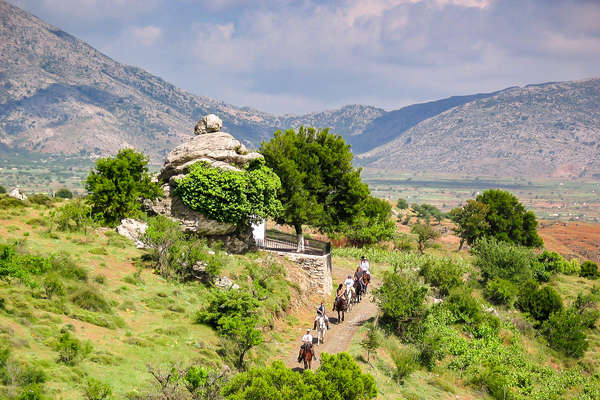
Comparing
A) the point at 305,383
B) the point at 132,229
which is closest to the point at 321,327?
the point at 305,383

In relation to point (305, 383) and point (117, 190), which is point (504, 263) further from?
point (305, 383)

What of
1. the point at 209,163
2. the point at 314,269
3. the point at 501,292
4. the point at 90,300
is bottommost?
the point at 501,292

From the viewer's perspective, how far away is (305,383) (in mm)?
12594

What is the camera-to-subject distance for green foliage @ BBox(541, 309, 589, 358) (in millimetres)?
31500

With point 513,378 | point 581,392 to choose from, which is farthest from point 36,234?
point 581,392

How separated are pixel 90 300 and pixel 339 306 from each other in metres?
14.2

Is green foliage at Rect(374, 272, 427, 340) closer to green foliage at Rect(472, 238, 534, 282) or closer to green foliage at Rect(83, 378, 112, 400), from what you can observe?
green foliage at Rect(83, 378, 112, 400)

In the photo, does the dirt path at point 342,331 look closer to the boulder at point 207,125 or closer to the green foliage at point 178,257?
the green foliage at point 178,257

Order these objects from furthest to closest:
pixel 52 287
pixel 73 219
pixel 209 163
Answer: pixel 209 163 < pixel 73 219 < pixel 52 287

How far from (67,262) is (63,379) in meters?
9.85

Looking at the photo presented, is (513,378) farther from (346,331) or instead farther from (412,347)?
(346,331)

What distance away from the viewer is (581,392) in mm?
25750

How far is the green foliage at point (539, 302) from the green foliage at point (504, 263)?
4.42 metres

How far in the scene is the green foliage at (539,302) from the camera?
35.8 m
